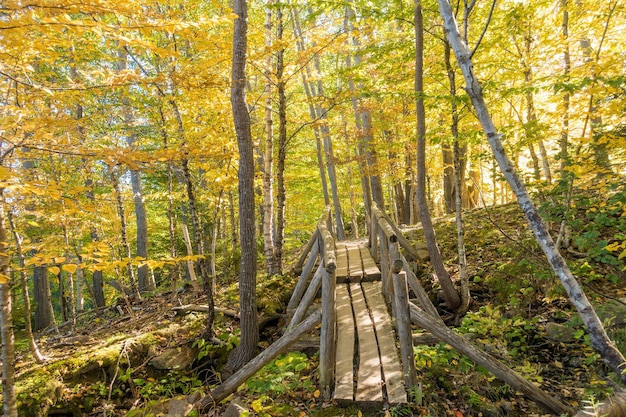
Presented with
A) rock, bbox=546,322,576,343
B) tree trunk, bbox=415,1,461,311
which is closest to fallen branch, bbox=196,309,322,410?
tree trunk, bbox=415,1,461,311

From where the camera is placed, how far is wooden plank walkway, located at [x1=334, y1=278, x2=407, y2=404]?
366 centimetres

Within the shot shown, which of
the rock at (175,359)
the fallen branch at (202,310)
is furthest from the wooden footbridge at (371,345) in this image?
the fallen branch at (202,310)

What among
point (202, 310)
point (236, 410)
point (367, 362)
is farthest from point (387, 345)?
point (202, 310)

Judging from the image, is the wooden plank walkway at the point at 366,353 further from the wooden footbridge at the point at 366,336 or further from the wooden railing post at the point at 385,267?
the wooden railing post at the point at 385,267

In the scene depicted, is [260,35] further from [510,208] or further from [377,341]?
[510,208]

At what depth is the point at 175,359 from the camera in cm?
565

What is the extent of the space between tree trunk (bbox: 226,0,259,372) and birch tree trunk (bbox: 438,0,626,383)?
3072 millimetres

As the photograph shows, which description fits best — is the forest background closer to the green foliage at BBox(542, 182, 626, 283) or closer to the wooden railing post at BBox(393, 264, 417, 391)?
the green foliage at BBox(542, 182, 626, 283)

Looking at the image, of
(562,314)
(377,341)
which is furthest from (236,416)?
(562,314)

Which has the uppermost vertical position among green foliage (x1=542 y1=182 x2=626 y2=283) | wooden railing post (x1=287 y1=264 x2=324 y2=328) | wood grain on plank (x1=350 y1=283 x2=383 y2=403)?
green foliage (x1=542 y1=182 x2=626 y2=283)

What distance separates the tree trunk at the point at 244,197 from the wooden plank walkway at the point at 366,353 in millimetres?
1519

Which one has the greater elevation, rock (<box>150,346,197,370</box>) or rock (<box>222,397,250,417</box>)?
rock (<box>222,397,250,417</box>)

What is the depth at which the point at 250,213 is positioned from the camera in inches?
215

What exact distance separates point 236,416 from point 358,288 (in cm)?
331
